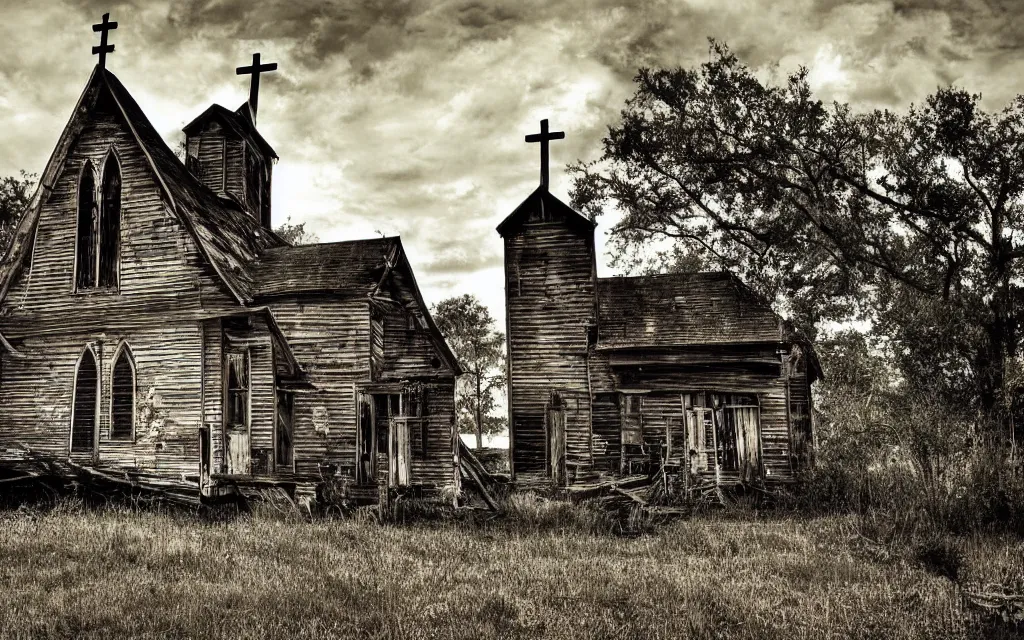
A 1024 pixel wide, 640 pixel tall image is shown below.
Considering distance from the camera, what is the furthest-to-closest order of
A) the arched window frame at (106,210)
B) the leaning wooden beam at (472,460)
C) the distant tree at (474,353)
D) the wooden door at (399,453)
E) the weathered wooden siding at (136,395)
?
the distant tree at (474,353), the leaning wooden beam at (472,460), the wooden door at (399,453), the arched window frame at (106,210), the weathered wooden siding at (136,395)

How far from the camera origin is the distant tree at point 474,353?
38312 millimetres

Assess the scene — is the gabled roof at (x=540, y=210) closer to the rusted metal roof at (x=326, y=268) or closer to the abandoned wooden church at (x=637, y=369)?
the abandoned wooden church at (x=637, y=369)

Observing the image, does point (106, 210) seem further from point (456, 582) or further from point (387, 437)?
point (456, 582)

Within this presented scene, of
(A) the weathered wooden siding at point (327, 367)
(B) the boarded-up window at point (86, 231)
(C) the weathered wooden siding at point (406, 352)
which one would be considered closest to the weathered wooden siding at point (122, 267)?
(B) the boarded-up window at point (86, 231)

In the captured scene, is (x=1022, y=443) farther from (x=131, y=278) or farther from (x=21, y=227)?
(x=21, y=227)

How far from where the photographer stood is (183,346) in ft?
54.5

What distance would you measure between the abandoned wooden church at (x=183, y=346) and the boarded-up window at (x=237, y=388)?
0.03 m

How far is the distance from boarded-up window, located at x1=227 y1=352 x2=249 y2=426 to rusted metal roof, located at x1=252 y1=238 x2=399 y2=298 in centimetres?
214

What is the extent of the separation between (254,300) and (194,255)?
209cm

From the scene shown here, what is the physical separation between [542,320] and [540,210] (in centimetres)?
308

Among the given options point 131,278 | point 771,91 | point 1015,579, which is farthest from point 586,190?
point 1015,579

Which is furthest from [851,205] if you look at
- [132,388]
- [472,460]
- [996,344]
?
Answer: [132,388]

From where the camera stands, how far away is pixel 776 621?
7.79 metres

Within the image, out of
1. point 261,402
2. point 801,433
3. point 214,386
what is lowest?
point 801,433
